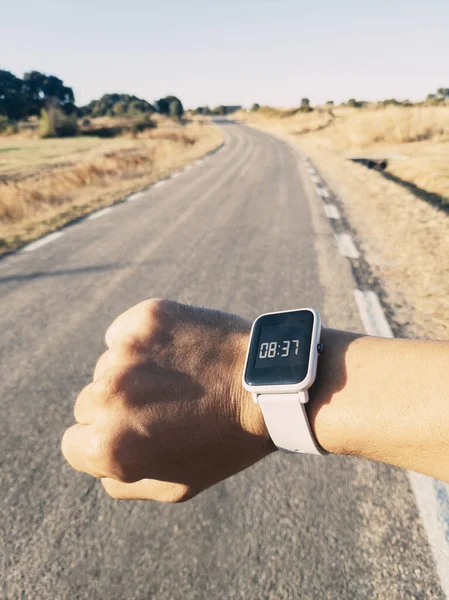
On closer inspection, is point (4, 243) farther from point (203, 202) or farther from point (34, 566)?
point (34, 566)

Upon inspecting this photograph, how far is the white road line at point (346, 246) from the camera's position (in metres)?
5.34

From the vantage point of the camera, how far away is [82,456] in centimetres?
108

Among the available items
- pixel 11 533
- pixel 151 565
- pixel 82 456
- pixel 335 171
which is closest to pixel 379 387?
pixel 82 456

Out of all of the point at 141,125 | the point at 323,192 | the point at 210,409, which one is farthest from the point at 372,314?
the point at 141,125

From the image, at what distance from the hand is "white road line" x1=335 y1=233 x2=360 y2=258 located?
4.39m

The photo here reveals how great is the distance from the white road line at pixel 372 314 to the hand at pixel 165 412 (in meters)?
2.23

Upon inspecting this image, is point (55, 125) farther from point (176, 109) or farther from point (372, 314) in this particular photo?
point (372, 314)

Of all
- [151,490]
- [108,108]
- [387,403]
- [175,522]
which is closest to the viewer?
[387,403]

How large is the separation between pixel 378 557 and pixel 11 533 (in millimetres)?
1472

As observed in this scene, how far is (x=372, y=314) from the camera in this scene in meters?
3.60

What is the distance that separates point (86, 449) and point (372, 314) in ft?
9.98

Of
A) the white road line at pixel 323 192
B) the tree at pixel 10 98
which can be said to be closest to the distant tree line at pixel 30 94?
the tree at pixel 10 98

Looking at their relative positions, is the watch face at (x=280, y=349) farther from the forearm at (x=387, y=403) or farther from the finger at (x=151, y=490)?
the finger at (x=151, y=490)

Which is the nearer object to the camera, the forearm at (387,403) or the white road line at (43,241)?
the forearm at (387,403)
